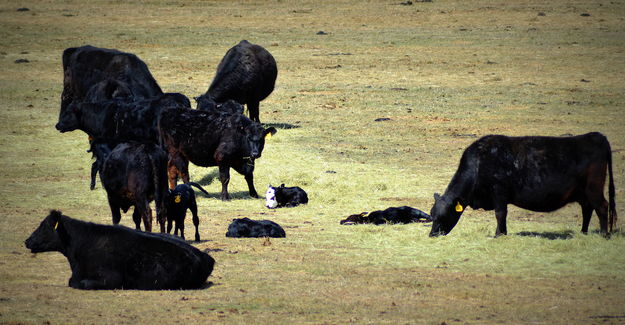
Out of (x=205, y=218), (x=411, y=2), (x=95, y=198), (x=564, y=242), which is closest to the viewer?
(x=564, y=242)

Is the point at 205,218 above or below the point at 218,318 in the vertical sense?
below

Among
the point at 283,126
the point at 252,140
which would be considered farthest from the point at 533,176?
the point at 283,126

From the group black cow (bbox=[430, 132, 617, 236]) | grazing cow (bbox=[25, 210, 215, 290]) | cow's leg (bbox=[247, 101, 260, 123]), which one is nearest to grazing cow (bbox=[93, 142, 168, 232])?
grazing cow (bbox=[25, 210, 215, 290])

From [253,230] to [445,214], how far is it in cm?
281

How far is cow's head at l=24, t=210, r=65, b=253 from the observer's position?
36.5 feet

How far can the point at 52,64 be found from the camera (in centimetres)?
3809

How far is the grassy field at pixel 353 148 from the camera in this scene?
10289 millimetres

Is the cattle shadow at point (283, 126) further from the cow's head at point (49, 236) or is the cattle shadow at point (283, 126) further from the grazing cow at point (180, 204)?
the cow's head at point (49, 236)

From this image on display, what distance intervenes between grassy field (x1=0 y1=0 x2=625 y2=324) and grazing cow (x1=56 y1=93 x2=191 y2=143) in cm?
Result: 122

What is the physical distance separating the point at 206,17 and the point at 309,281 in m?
40.4

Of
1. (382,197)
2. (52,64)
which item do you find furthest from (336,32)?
(382,197)

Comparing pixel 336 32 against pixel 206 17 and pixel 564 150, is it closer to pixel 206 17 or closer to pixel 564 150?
pixel 206 17

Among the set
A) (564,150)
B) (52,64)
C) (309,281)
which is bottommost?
(52,64)

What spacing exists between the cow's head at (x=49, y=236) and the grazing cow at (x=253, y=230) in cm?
338
